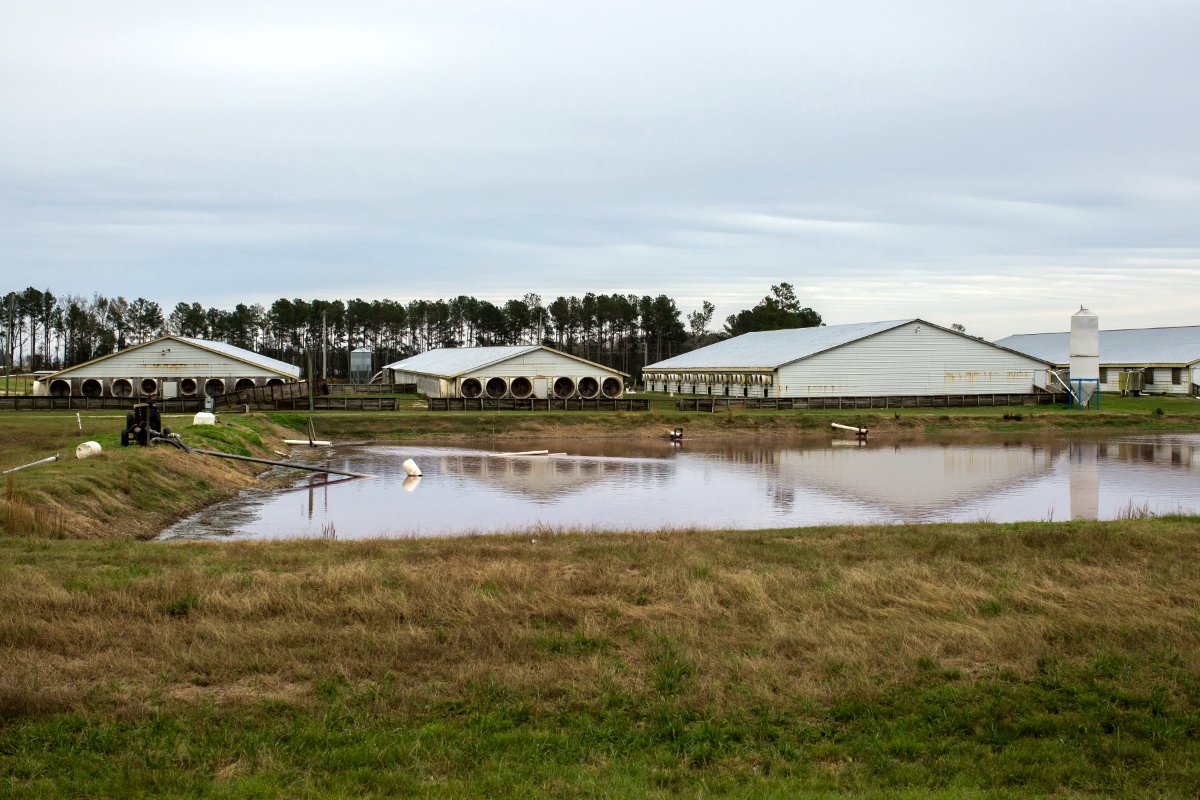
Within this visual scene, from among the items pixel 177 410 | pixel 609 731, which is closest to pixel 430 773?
pixel 609 731

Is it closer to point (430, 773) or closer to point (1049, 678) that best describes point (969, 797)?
point (1049, 678)

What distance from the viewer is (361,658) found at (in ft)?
30.0

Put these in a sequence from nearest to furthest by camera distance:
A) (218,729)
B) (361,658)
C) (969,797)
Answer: (969,797) → (218,729) → (361,658)

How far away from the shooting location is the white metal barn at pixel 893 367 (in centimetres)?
5916

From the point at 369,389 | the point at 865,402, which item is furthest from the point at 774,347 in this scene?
the point at 369,389


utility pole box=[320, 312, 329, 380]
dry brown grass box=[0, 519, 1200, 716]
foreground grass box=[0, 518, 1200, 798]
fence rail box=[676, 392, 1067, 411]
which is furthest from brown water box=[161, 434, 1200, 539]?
utility pole box=[320, 312, 329, 380]

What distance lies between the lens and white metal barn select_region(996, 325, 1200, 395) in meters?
64.4

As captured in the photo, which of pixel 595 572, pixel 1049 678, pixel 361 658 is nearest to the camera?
pixel 1049 678

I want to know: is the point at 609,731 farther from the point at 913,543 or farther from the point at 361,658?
the point at 913,543

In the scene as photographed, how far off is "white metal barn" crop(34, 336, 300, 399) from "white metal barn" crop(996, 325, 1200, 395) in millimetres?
51348

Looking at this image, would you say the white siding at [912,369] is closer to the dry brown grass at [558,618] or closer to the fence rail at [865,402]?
the fence rail at [865,402]

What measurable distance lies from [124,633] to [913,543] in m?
10.5

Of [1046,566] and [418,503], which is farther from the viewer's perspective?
[418,503]

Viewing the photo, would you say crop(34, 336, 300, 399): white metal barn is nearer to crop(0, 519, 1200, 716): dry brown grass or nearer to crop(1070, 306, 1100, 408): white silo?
crop(1070, 306, 1100, 408): white silo
